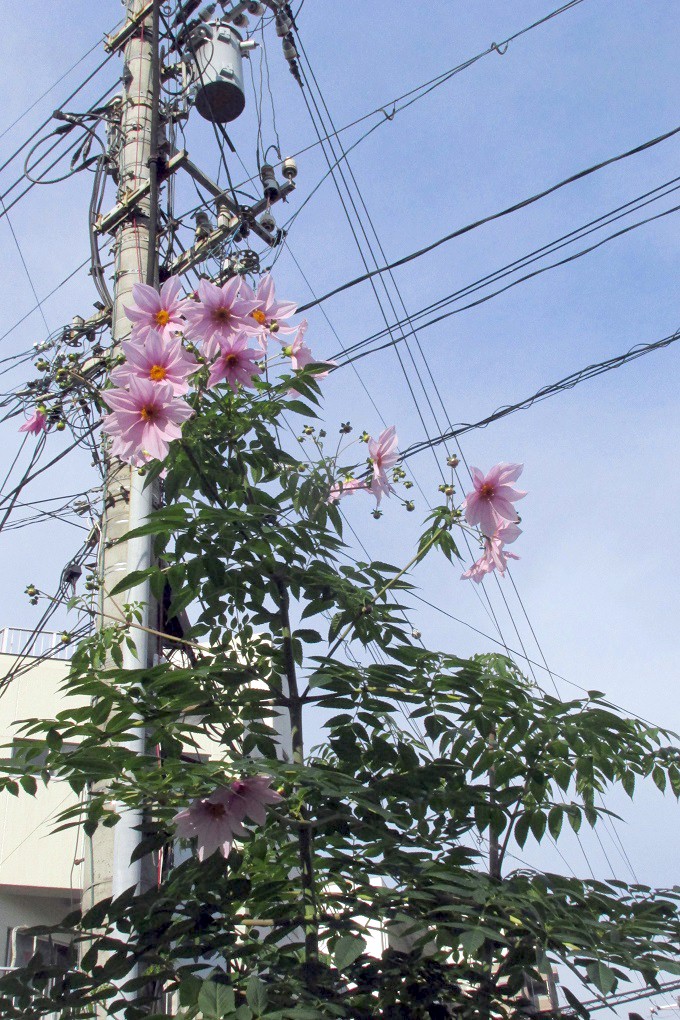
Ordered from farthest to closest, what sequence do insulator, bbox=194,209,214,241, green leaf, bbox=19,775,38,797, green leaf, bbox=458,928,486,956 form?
insulator, bbox=194,209,214,241 → green leaf, bbox=19,775,38,797 → green leaf, bbox=458,928,486,956

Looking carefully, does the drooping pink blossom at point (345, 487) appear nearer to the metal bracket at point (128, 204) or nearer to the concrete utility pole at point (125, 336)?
the concrete utility pole at point (125, 336)

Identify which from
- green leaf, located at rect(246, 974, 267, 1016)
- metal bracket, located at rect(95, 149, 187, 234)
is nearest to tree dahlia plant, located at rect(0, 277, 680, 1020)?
green leaf, located at rect(246, 974, 267, 1016)

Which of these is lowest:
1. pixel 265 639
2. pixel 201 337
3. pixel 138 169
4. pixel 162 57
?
pixel 265 639

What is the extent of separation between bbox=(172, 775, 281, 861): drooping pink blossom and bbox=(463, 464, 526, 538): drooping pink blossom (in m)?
0.93

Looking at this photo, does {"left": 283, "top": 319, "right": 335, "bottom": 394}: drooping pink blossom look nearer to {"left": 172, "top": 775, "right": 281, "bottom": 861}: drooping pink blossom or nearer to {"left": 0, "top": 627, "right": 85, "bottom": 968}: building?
{"left": 172, "top": 775, "right": 281, "bottom": 861}: drooping pink blossom

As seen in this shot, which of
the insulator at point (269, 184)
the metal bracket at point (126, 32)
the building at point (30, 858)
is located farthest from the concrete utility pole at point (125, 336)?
the building at point (30, 858)

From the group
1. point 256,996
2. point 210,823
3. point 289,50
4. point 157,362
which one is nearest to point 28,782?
point 210,823

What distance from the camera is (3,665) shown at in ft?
28.9

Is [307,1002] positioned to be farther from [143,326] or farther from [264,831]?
[143,326]

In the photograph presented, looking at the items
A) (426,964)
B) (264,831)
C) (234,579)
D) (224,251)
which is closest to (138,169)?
(224,251)

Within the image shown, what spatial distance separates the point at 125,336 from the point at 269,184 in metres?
2.06

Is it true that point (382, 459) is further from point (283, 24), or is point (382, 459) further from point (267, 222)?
point (283, 24)

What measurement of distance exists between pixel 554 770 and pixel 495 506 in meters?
0.70

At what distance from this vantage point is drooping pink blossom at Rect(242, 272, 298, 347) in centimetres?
253
